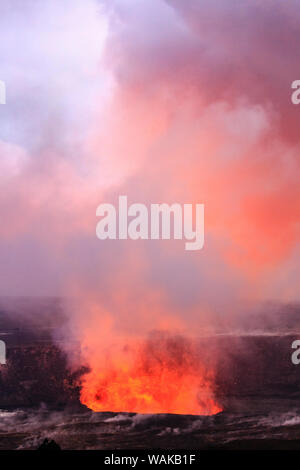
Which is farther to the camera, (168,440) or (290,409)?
(290,409)

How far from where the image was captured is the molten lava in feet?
131

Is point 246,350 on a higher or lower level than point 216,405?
higher

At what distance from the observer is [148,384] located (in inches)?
1693

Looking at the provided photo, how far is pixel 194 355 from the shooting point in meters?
53.1

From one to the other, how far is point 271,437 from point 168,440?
5462 mm

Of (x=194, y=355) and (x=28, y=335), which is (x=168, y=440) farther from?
(x=28, y=335)

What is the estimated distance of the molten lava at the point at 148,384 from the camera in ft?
131

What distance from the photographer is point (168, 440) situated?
31.1 m

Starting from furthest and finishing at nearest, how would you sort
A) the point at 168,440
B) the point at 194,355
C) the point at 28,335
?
the point at 28,335, the point at 194,355, the point at 168,440
